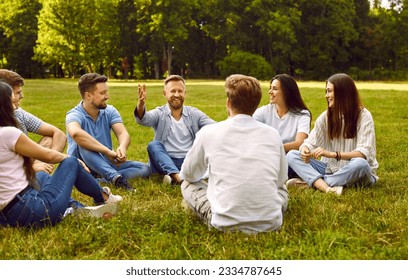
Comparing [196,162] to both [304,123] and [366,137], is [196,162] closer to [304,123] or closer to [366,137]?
[366,137]

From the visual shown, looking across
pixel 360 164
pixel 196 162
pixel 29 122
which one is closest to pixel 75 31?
pixel 29 122

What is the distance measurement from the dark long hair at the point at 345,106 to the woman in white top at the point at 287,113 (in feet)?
2.03

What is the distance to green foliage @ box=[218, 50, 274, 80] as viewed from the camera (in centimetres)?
5288

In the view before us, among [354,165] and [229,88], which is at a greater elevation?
[229,88]

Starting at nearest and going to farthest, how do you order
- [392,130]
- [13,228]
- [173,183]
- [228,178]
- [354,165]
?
[228,178] < [13,228] < [354,165] < [173,183] < [392,130]

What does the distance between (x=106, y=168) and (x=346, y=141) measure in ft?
9.82

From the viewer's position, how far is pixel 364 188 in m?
6.12

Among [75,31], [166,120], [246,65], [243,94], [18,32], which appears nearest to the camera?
[243,94]

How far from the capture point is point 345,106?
19.9ft

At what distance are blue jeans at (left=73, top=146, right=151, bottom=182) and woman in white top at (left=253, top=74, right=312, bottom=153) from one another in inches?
70.2

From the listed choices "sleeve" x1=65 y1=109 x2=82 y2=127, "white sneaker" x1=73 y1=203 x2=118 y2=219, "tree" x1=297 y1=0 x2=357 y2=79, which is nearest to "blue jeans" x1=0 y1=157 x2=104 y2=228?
"white sneaker" x1=73 y1=203 x2=118 y2=219
